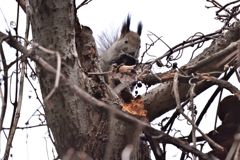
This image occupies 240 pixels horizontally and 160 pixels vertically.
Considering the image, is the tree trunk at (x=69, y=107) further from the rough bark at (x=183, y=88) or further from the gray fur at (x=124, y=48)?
the gray fur at (x=124, y=48)

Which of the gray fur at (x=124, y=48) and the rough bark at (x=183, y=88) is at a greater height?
the gray fur at (x=124, y=48)

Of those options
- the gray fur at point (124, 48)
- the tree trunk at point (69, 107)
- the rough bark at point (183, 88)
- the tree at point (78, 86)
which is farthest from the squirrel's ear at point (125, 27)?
the tree trunk at point (69, 107)

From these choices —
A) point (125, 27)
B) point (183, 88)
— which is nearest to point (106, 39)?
point (125, 27)

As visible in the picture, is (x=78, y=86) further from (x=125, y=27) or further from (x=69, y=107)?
(x=125, y=27)

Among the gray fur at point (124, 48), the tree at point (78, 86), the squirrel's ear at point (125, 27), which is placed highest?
the squirrel's ear at point (125, 27)

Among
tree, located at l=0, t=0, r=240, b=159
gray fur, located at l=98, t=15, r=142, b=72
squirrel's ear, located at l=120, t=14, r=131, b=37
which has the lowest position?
tree, located at l=0, t=0, r=240, b=159

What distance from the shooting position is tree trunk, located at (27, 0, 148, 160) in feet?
4.99

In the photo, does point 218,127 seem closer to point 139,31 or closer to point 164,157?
point 164,157

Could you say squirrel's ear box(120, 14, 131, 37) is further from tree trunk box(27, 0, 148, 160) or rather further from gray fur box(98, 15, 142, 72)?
tree trunk box(27, 0, 148, 160)

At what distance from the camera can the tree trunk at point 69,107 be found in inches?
59.9

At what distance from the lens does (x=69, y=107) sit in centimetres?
157

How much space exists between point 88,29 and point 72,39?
336 mm

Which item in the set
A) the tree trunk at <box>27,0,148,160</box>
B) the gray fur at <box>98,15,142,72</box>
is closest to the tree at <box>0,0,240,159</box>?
the tree trunk at <box>27,0,148,160</box>

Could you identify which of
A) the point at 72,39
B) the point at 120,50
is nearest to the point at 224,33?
the point at 72,39
